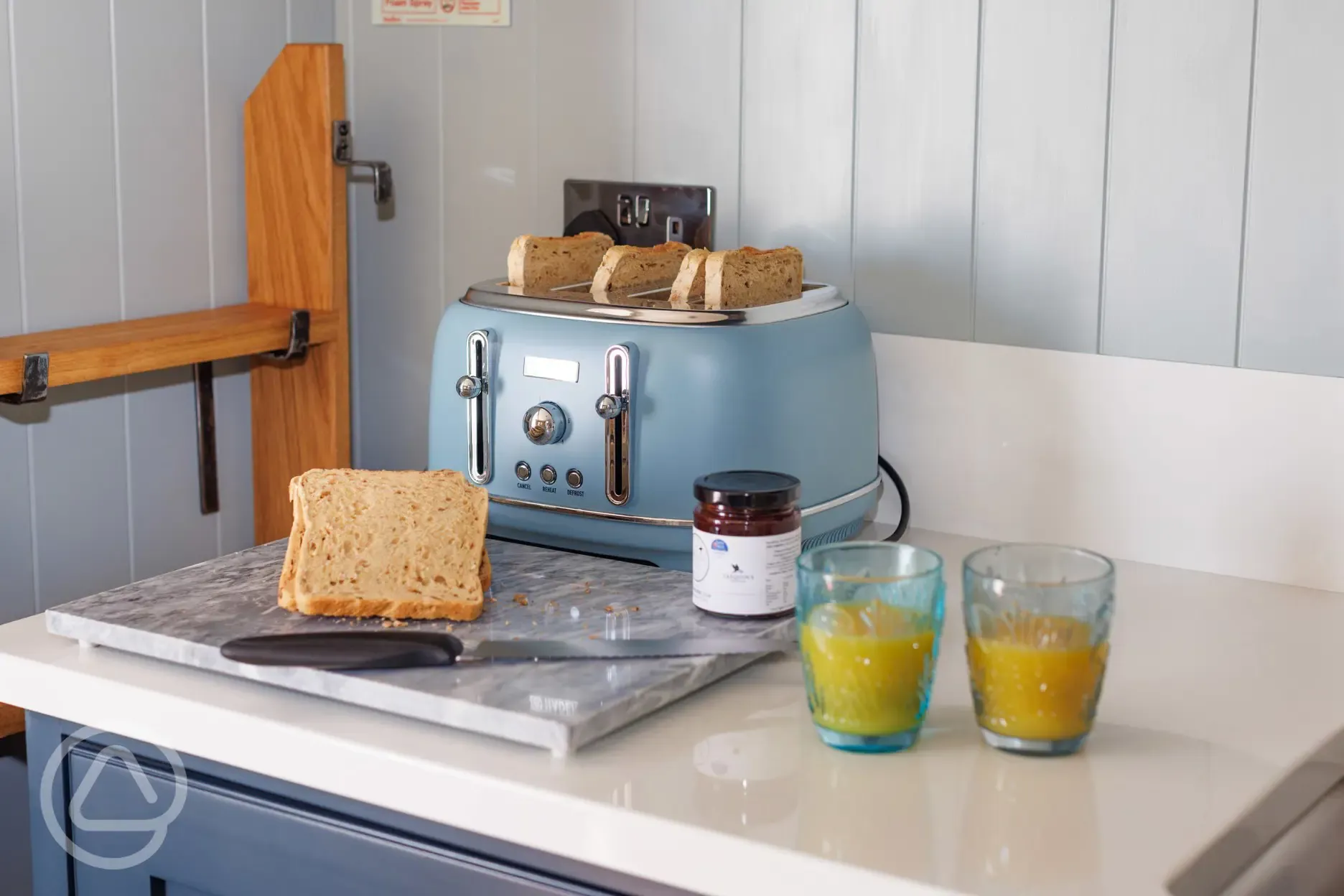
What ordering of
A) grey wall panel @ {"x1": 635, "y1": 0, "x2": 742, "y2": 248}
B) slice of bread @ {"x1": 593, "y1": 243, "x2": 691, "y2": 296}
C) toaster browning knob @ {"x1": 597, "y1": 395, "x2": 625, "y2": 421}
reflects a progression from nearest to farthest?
toaster browning knob @ {"x1": 597, "y1": 395, "x2": 625, "y2": 421}, slice of bread @ {"x1": 593, "y1": 243, "x2": 691, "y2": 296}, grey wall panel @ {"x1": 635, "y1": 0, "x2": 742, "y2": 248}

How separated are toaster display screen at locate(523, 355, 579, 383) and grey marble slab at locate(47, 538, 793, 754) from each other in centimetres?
15

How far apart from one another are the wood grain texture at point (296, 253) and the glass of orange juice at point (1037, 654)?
39.7 inches

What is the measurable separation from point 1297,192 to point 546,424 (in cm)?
65

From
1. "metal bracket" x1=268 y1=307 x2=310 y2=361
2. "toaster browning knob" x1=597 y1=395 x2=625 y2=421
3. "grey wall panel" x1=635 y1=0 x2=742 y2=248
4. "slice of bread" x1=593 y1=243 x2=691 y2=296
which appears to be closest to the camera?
"toaster browning knob" x1=597 y1=395 x2=625 y2=421

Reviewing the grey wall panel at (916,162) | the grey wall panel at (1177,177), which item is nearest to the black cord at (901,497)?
the grey wall panel at (916,162)

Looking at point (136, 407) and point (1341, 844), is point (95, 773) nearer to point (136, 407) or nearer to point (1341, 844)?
point (136, 407)

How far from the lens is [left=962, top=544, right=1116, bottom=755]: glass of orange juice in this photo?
82cm

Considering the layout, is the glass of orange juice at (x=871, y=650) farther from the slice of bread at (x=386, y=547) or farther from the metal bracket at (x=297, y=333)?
the metal bracket at (x=297, y=333)

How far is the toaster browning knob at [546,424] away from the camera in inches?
46.3

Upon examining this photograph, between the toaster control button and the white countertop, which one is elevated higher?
the toaster control button

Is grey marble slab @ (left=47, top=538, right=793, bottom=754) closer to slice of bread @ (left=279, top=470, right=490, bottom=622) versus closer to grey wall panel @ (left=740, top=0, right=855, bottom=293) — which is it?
slice of bread @ (left=279, top=470, right=490, bottom=622)

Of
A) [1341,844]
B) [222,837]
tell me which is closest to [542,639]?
[222,837]

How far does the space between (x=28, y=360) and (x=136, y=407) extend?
291 millimetres
